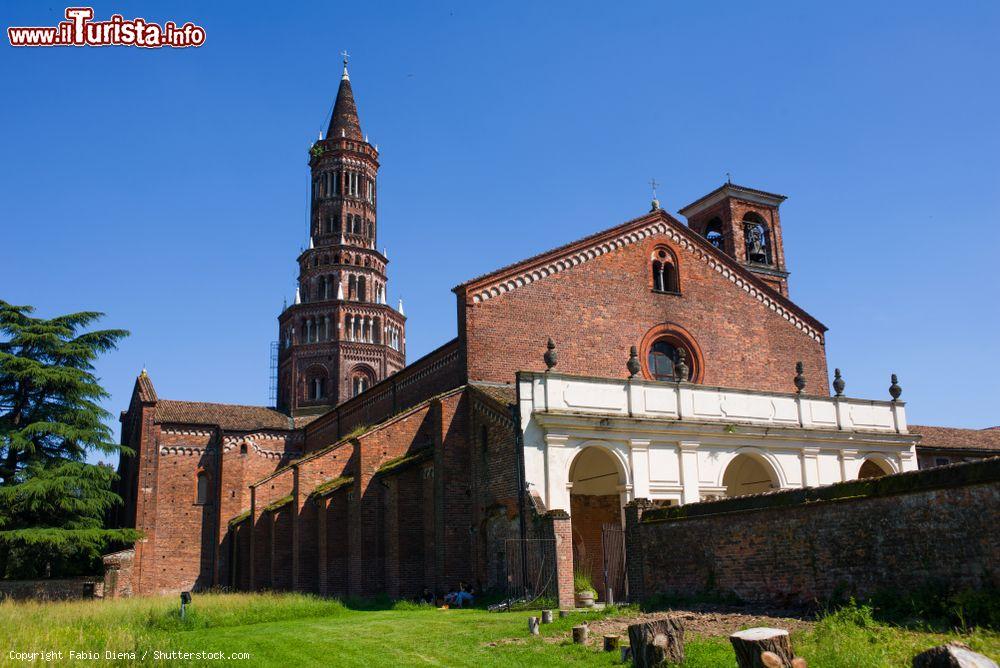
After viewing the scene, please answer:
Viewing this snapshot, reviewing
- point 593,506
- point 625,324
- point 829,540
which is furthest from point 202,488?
point 829,540

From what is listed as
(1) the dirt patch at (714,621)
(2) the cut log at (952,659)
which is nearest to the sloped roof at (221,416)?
(1) the dirt patch at (714,621)

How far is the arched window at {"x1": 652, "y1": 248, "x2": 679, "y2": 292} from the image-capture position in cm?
2986

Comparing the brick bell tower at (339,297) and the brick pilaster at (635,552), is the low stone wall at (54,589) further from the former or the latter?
the brick pilaster at (635,552)

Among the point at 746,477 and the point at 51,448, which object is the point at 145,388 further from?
the point at 746,477

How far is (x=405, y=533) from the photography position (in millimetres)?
24797

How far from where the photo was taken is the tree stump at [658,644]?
10602mm

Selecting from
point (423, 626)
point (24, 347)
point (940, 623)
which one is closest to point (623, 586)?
point (423, 626)

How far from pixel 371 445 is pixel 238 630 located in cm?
840

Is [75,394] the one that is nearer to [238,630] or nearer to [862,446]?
[238,630]

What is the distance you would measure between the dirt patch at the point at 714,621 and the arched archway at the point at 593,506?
9.51 metres

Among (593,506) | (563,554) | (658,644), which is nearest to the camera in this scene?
(658,644)

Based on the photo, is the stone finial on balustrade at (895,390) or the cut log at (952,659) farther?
the stone finial on balustrade at (895,390)

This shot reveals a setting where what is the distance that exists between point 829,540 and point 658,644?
14.9ft

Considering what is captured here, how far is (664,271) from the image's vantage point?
30203 mm
